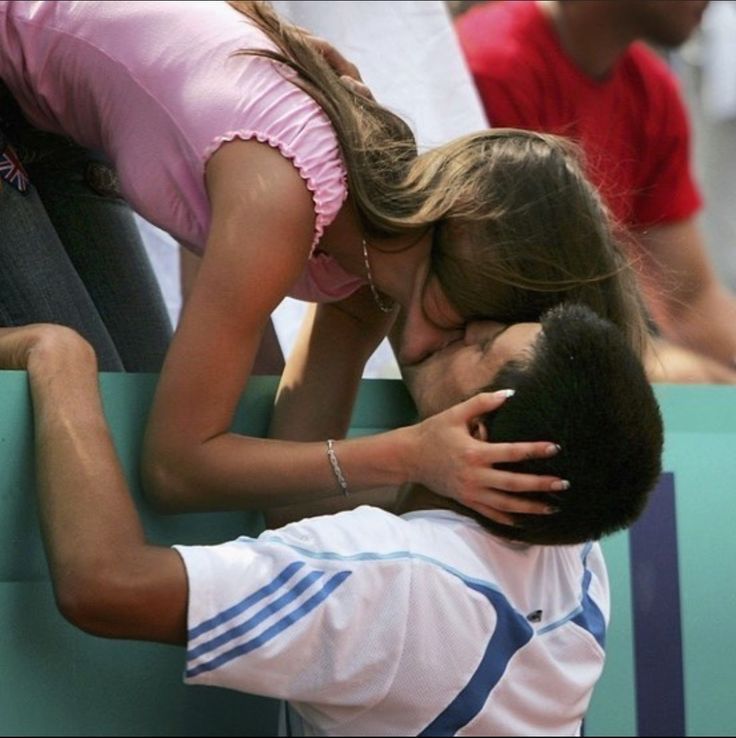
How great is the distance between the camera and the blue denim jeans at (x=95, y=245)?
187 cm

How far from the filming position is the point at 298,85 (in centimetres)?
175

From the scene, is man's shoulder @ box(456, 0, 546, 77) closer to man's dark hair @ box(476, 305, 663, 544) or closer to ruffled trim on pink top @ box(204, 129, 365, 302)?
ruffled trim on pink top @ box(204, 129, 365, 302)

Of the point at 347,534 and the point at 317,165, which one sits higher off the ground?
the point at 317,165

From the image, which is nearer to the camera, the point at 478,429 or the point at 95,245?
the point at 478,429

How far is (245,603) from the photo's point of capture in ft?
4.75

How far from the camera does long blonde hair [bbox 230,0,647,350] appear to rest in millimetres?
1712

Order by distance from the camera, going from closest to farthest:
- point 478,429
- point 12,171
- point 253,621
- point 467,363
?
point 253,621 → point 478,429 → point 467,363 → point 12,171

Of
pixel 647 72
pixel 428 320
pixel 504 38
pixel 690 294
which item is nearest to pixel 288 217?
pixel 428 320

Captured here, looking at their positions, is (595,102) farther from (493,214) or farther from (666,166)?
(493,214)

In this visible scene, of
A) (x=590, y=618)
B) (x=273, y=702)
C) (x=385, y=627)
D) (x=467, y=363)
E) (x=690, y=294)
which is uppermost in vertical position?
(x=467, y=363)

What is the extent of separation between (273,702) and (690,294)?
1.37m

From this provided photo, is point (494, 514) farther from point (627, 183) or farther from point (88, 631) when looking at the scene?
point (627, 183)

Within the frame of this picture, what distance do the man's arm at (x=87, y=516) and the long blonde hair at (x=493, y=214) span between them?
0.36 meters

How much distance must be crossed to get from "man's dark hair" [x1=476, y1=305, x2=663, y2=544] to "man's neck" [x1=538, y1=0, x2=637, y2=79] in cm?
134
